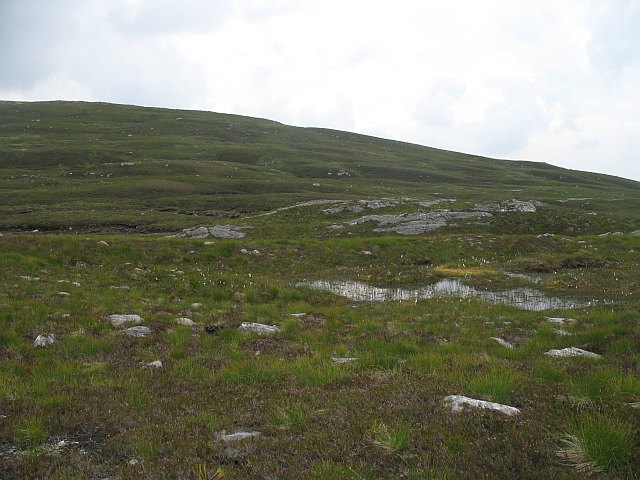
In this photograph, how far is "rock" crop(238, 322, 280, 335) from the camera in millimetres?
13117

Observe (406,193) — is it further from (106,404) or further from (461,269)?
(106,404)

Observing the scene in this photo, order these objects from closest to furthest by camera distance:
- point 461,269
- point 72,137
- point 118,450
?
point 118,450
point 461,269
point 72,137

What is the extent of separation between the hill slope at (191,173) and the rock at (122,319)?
40559mm

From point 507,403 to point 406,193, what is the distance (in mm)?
89175

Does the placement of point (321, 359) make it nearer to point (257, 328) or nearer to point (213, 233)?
point (257, 328)

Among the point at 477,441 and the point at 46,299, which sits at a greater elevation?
the point at 477,441

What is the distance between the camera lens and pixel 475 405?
21.9 ft

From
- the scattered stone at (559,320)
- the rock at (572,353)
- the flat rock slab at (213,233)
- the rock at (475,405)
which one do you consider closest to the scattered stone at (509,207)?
the flat rock slab at (213,233)

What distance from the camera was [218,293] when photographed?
18484 mm

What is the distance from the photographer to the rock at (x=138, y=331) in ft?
40.0

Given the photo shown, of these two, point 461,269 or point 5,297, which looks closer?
point 5,297

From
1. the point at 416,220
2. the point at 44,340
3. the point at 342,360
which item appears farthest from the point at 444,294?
the point at 416,220

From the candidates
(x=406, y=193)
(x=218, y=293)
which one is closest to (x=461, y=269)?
(x=218, y=293)

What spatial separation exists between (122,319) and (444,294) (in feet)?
45.5
